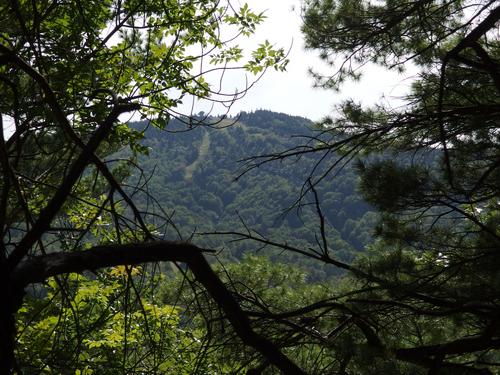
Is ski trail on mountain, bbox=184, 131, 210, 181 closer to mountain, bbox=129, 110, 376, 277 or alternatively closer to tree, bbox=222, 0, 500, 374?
mountain, bbox=129, 110, 376, 277

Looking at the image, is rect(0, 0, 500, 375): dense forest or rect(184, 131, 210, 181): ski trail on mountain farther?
rect(184, 131, 210, 181): ski trail on mountain

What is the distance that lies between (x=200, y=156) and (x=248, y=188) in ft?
123

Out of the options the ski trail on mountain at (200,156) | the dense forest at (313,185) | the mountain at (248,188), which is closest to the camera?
the dense forest at (313,185)

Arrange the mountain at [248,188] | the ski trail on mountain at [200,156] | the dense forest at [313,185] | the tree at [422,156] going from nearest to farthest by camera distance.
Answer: the dense forest at [313,185], the tree at [422,156], the mountain at [248,188], the ski trail on mountain at [200,156]

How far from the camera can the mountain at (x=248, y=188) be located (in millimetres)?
102188

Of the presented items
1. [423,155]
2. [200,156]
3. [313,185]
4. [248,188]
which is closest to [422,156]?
[423,155]

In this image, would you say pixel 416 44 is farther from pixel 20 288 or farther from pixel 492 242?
pixel 20 288

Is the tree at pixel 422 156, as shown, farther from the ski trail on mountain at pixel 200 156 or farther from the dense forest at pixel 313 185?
the ski trail on mountain at pixel 200 156

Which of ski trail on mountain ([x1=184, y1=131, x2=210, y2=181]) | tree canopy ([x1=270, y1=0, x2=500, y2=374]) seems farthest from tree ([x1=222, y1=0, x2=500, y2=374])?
ski trail on mountain ([x1=184, y1=131, x2=210, y2=181])

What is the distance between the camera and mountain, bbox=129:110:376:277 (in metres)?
102

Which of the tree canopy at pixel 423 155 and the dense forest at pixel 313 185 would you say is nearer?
the dense forest at pixel 313 185

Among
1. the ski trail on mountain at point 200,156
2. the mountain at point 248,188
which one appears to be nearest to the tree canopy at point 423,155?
the mountain at point 248,188

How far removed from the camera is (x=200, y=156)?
541 feet

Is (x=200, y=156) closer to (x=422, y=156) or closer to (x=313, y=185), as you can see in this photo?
(x=422, y=156)
